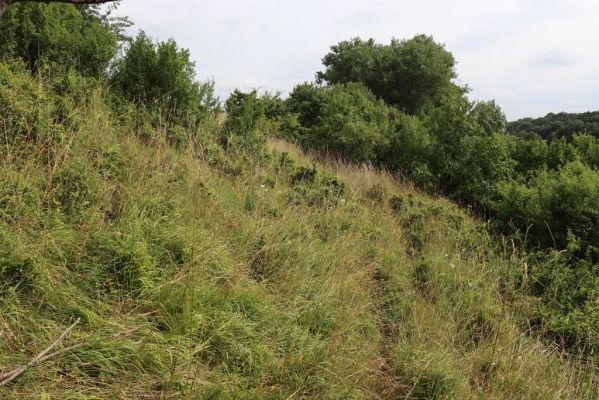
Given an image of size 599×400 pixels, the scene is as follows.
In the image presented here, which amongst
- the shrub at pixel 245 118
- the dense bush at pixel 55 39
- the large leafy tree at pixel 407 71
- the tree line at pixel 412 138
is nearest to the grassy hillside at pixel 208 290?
the tree line at pixel 412 138

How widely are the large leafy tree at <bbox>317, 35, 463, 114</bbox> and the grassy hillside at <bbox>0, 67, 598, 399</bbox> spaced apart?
23.8 m

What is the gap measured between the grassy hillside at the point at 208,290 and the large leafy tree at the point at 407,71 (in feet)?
78.0

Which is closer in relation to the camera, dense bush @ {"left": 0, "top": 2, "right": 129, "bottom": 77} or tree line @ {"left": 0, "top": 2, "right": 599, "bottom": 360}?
tree line @ {"left": 0, "top": 2, "right": 599, "bottom": 360}

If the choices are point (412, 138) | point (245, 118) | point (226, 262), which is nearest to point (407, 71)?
point (412, 138)

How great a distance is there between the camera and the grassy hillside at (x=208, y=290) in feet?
7.59

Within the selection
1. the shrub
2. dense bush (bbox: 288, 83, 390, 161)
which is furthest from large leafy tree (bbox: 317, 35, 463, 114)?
the shrub

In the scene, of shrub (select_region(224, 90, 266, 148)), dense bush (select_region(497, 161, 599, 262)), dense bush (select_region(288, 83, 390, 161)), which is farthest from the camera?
dense bush (select_region(288, 83, 390, 161))

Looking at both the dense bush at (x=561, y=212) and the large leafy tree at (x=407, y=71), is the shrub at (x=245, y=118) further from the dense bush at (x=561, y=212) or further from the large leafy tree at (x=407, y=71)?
the large leafy tree at (x=407, y=71)

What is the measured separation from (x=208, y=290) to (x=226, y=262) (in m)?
0.44

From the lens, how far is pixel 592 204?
625 centimetres

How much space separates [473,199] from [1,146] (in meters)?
8.22

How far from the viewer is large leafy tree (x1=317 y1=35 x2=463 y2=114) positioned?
27.2 meters

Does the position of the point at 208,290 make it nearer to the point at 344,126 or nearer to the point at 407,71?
the point at 344,126

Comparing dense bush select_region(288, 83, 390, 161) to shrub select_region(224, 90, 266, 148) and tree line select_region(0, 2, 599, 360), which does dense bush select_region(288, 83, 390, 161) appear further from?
shrub select_region(224, 90, 266, 148)
